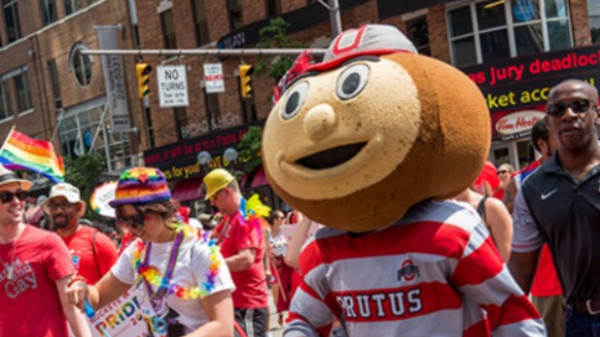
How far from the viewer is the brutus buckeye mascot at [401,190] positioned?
9.64 ft

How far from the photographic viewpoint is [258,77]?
91.2ft

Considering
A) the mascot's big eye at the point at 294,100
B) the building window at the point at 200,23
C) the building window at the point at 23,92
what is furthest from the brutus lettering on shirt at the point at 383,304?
the building window at the point at 23,92

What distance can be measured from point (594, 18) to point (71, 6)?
23103 millimetres

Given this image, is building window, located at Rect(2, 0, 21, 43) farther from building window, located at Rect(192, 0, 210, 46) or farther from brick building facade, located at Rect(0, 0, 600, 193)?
building window, located at Rect(192, 0, 210, 46)

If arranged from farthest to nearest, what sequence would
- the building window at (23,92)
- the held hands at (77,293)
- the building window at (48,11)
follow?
the building window at (23,92)
the building window at (48,11)
the held hands at (77,293)

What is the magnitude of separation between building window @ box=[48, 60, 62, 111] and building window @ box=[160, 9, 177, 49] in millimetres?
8398

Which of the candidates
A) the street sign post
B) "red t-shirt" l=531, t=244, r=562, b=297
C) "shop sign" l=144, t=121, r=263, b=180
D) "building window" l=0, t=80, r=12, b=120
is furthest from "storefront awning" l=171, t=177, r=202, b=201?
"red t-shirt" l=531, t=244, r=562, b=297

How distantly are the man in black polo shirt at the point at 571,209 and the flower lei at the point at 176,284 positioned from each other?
147 centimetres

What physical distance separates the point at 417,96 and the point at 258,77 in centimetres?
2504

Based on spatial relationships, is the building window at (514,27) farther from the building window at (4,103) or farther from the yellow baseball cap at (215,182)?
the building window at (4,103)

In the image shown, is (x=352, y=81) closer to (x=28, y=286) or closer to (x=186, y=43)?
(x=28, y=286)

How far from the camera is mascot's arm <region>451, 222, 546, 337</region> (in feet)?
9.62

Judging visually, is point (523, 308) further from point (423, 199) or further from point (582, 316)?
point (582, 316)

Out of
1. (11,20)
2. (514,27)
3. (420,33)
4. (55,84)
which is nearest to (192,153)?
(420,33)
